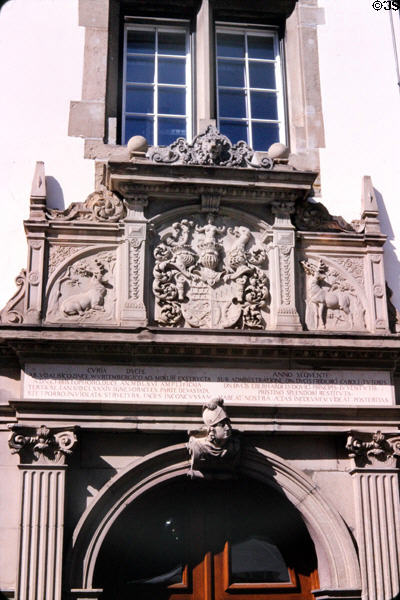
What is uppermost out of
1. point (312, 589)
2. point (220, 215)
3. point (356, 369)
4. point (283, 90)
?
point (283, 90)

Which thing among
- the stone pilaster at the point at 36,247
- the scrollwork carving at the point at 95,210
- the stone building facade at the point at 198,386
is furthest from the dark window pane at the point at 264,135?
the stone pilaster at the point at 36,247

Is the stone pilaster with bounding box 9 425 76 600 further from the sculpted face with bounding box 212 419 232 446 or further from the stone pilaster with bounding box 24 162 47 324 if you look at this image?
the sculpted face with bounding box 212 419 232 446

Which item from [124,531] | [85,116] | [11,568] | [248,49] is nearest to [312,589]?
[124,531]

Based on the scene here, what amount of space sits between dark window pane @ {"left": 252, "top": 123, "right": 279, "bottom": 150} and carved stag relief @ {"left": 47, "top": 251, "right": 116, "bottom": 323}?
7.25ft

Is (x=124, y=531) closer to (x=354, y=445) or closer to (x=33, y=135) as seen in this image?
(x=354, y=445)

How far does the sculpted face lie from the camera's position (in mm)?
8930

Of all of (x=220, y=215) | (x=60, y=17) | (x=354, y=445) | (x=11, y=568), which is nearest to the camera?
(x=11, y=568)

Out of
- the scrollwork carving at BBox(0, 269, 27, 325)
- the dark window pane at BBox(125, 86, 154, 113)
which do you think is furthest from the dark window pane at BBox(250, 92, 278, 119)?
the scrollwork carving at BBox(0, 269, 27, 325)

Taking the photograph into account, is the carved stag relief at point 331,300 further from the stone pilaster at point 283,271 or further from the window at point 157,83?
the window at point 157,83

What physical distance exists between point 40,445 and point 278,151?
3.84 m

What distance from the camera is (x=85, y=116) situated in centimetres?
1042

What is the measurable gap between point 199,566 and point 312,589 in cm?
108

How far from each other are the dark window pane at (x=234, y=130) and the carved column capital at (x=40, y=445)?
3854 millimetres

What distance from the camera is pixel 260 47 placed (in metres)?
11.5
